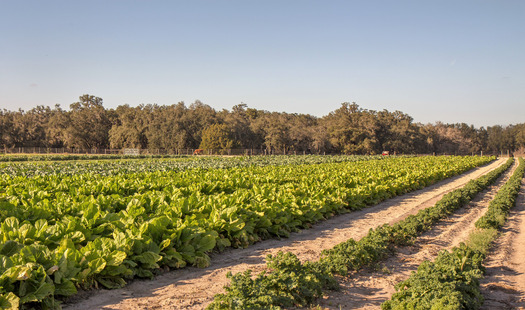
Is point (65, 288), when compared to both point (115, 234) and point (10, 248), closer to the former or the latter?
point (10, 248)

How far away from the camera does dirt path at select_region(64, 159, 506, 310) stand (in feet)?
15.9

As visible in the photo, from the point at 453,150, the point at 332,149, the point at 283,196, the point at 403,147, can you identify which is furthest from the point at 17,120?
the point at 453,150

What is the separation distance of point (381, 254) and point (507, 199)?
342 inches

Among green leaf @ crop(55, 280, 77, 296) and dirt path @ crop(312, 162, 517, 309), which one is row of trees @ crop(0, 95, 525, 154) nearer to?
dirt path @ crop(312, 162, 517, 309)

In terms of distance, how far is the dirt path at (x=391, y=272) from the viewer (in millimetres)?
5184

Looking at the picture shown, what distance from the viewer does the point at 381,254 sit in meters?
7.04

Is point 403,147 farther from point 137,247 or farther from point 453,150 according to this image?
point 137,247

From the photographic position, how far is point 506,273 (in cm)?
655

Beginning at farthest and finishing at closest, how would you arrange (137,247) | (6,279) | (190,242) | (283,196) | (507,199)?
(507,199) < (283,196) < (190,242) < (137,247) < (6,279)

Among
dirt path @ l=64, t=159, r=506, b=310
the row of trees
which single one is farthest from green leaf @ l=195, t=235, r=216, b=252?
the row of trees

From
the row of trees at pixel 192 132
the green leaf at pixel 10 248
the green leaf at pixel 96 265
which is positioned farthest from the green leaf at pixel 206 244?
the row of trees at pixel 192 132

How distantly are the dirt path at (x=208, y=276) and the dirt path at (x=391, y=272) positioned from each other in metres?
1.26

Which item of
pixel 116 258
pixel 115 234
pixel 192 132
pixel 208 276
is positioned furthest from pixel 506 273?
pixel 192 132

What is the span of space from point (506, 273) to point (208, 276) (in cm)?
A: 498
